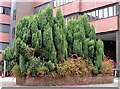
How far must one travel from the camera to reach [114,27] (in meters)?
28.6

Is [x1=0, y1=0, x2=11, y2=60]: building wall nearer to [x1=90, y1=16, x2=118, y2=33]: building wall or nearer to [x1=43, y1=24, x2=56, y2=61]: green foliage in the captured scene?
[x1=90, y1=16, x2=118, y2=33]: building wall

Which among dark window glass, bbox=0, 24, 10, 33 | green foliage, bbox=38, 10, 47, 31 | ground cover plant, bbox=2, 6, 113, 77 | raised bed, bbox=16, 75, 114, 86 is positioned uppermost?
dark window glass, bbox=0, 24, 10, 33

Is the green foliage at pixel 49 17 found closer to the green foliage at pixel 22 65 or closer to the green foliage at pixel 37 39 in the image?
the green foliage at pixel 37 39

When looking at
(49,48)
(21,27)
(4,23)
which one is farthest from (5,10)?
(49,48)

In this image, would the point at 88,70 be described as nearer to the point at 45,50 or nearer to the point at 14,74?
the point at 45,50

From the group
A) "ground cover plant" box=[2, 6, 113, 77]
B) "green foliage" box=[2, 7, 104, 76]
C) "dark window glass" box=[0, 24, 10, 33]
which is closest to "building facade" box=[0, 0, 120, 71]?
"dark window glass" box=[0, 24, 10, 33]

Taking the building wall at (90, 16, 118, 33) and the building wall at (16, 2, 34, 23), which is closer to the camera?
the building wall at (90, 16, 118, 33)

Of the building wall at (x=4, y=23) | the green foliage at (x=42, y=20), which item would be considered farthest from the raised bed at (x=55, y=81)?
the building wall at (x=4, y=23)

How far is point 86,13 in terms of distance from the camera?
108ft

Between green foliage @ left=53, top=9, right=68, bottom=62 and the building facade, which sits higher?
the building facade

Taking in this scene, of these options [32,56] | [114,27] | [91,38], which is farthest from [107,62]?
[114,27]

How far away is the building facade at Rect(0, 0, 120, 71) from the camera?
29.1m

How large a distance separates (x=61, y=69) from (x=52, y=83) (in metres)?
0.98

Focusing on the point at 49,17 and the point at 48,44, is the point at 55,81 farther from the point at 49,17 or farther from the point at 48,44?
the point at 49,17
